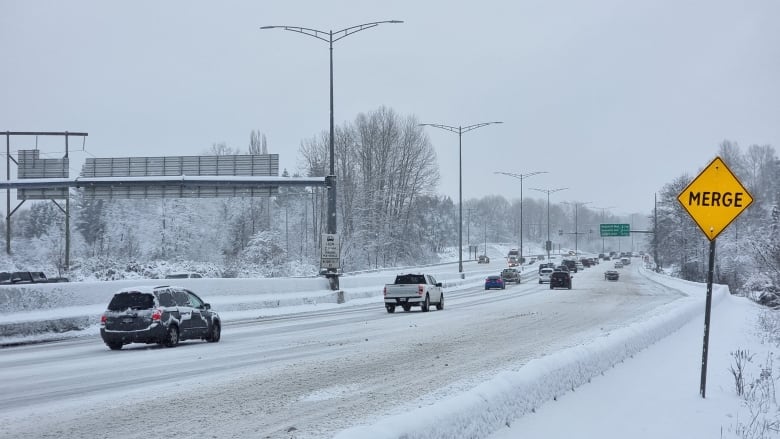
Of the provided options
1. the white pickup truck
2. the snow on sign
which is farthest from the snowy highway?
the snow on sign

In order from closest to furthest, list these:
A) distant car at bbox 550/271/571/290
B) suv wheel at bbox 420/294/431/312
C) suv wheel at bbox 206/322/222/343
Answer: suv wheel at bbox 206/322/222/343 < suv wheel at bbox 420/294/431/312 < distant car at bbox 550/271/571/290

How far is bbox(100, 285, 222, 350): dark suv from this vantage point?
64.1 ft

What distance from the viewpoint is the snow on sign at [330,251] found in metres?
36.7

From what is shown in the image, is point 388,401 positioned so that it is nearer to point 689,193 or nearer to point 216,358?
point 689,193

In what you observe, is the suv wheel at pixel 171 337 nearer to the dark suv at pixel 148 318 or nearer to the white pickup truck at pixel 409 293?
the dark suv at pixel 148 318

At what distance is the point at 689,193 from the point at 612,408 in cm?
352

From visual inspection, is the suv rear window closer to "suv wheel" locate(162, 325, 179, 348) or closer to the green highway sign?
"suv wheel" locate(162, 325, 179, 348)

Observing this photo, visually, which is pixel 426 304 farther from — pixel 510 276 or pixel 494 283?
pixel 510 276

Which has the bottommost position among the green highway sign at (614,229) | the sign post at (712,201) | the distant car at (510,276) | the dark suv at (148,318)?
the distant car at (510,276)

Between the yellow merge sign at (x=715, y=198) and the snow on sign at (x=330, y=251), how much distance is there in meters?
25.2

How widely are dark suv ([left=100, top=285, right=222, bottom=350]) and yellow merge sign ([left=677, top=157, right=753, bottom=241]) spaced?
504 inches

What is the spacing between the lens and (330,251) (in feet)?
122

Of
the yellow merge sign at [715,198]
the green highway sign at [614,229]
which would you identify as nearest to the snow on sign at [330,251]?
the yellow merge sign at [715,198]

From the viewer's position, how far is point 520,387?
387 inches
